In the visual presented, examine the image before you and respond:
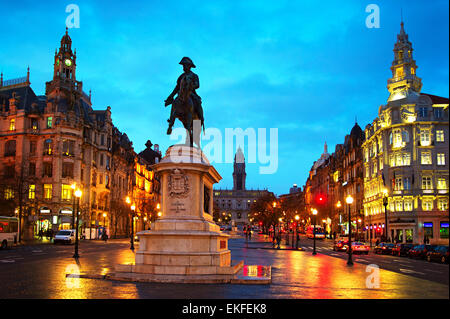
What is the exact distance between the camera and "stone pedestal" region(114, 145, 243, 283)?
15.8m

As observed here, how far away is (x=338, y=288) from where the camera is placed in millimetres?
14086

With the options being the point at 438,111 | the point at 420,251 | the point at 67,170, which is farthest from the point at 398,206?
the point at 438,111

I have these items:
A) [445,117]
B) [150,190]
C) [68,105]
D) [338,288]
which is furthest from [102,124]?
[445,117]

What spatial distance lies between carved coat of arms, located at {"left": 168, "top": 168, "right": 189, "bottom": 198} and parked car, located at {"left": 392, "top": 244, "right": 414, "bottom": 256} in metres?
31.1

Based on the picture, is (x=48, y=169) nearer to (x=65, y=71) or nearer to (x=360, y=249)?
(x=65, y=71)

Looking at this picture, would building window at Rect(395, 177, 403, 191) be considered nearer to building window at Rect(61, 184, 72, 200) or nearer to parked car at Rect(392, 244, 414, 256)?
parked car at Rect(392, 244, 414, 256)

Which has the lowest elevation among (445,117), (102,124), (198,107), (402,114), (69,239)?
(69,239)

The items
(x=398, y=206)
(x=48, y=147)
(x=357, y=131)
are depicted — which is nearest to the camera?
(x=398, y=206)

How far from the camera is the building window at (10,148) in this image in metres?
72.1

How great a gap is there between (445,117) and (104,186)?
86.1m

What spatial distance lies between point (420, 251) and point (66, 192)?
54548 millimetres

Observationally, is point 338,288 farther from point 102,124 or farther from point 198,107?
point 102,124

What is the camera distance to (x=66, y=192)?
237ft

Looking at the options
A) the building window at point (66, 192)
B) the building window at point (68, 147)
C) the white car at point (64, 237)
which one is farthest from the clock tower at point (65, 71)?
the white car at point (64, 237)
